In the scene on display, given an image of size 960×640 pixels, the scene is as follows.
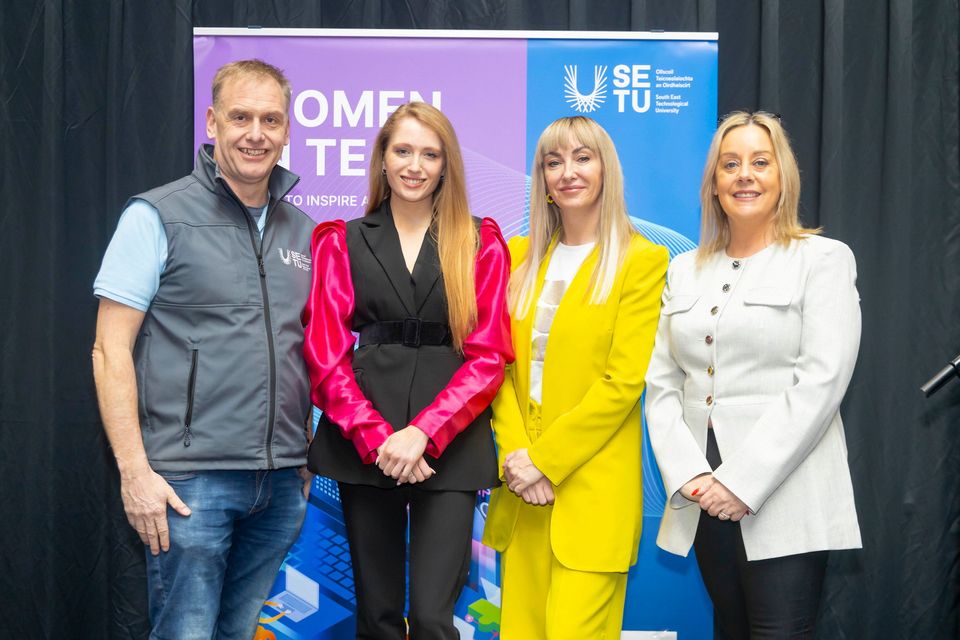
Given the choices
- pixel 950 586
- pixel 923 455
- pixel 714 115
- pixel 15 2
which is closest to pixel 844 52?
pixel 714 115

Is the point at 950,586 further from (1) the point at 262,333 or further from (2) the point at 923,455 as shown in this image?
(1) the point at 262,333

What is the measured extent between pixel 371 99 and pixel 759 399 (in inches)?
68.2

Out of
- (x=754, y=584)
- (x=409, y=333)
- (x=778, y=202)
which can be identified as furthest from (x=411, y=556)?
(x=778, y=202)

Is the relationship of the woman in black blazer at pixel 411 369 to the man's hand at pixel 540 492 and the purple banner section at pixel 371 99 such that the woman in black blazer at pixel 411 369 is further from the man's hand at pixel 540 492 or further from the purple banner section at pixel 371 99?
the purple banner section at pixel 371 99

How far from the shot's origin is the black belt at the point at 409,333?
6.26ft

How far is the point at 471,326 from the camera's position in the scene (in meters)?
1.95

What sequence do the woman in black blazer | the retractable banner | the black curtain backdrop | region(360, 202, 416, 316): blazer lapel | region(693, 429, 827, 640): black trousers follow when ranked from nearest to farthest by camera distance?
region(693, 429, 827, 640): black trousers < the woman in black blazer < region(360, 202, 416, 316): blazer lapel < the retractable banner < the black curtain backdrop

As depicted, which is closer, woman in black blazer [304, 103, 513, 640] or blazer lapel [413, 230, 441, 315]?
woman in black blazer [304, 103, 513, 640]

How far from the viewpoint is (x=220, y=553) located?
6.11 feet

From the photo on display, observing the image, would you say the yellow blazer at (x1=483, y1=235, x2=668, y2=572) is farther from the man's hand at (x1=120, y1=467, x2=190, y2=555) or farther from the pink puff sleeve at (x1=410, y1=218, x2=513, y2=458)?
the man's hand at (x1=120, y1=467, x2=190, y2=555)

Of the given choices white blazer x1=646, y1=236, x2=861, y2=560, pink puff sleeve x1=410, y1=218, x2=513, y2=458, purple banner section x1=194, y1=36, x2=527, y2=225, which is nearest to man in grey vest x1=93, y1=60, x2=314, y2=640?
pink puff sleeve x1=410, y1=218, x2=513, y2=458

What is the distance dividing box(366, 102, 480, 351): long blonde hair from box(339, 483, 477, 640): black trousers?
0.40 metres

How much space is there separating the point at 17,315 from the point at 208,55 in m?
1.33

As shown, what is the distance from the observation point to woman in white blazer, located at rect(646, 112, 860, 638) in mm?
1737
